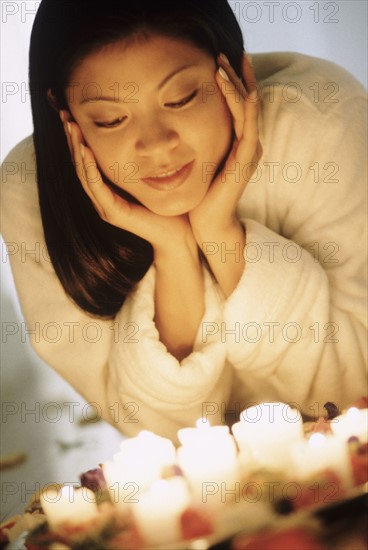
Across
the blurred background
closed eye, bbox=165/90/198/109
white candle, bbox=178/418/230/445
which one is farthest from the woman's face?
white candle, bbox=178/418/230/445

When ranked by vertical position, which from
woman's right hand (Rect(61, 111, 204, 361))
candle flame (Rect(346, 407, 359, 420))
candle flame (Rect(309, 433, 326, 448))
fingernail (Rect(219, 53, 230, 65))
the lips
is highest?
fingernail (Rect(219, 53, 230, 65))

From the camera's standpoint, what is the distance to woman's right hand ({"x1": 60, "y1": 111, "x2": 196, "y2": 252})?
903 mm

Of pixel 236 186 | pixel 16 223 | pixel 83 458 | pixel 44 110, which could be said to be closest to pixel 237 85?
pixel 236 186

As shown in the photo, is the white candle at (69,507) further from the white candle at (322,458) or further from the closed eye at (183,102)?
the closed eye at (183,102)

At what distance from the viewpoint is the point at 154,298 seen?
3.32ft

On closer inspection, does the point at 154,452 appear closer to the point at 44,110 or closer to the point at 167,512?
the point at 167,512

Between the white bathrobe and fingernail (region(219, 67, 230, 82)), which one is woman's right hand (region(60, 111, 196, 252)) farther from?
fingernail (region(219, 67, 230, 82))

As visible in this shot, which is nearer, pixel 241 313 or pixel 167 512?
pixel 167 512

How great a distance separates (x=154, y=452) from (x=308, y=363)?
9.5 inches

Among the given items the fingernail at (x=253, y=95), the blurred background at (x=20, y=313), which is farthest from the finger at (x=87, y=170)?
the fingernail at (x=253, y=95)

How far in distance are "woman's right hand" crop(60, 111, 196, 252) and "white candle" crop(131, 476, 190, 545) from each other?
315 mm

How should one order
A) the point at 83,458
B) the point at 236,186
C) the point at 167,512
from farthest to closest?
the point at 83,458, the point at 236,186, the point at 167,512

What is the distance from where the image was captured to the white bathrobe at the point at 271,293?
94 centimetres

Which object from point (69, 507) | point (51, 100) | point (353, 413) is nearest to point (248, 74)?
point (51, 100)
